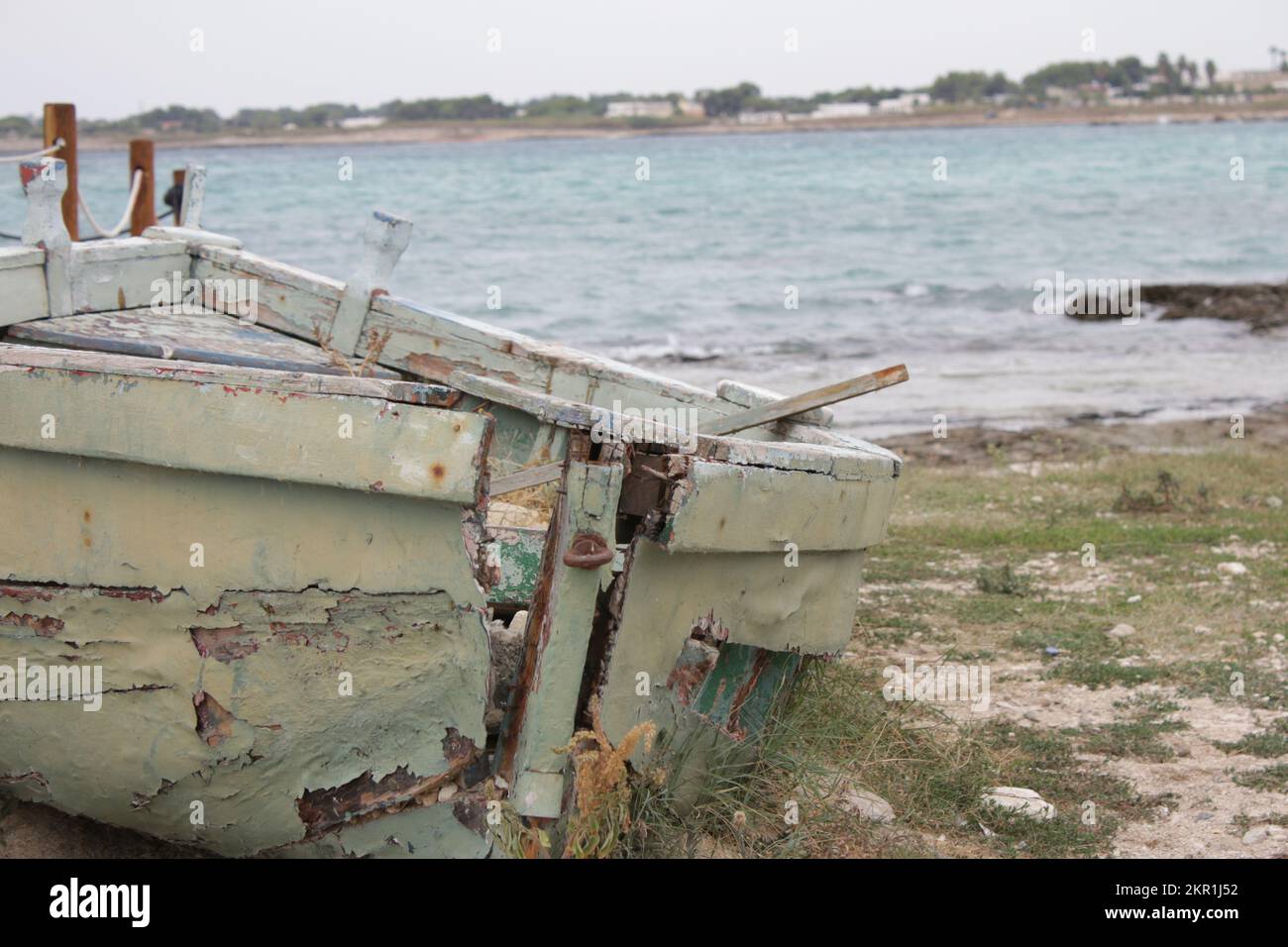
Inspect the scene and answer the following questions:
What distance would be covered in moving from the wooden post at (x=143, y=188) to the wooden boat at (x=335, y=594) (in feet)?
29.5

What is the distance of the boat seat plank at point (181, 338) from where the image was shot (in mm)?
4359

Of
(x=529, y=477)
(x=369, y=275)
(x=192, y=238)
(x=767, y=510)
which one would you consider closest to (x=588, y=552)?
(x=767, y=510)

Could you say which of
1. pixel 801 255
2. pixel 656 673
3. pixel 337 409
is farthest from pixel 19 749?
pixel 801 255

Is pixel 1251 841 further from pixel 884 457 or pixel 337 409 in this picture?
pixel 337 409

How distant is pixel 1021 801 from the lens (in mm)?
4105

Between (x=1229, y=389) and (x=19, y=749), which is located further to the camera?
(x=1229, y=389)

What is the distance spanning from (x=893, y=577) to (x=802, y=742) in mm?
2874

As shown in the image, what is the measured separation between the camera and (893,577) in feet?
22.5

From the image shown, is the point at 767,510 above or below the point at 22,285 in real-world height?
below

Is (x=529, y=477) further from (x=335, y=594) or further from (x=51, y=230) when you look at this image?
(x=51, y=230)
